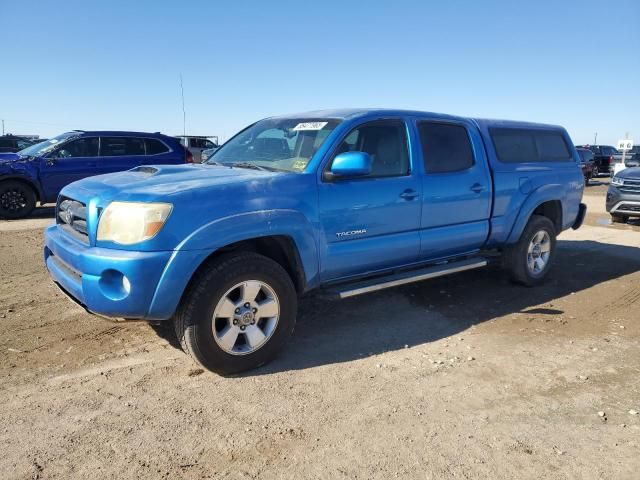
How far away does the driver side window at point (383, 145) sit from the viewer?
427cm

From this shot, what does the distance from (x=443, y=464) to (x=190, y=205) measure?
6.91 feet

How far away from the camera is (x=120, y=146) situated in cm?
1105

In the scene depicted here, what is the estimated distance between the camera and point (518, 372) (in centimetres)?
370

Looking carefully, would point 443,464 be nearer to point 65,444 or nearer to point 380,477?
point 380,477

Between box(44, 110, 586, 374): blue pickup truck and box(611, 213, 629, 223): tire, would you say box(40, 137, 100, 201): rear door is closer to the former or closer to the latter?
box(44, 110, 586, 374): blue pickup truck

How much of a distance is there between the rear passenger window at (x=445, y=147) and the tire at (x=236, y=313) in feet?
6.33

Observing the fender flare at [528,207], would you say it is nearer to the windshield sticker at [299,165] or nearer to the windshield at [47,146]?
the windshield sticker at [299,165]

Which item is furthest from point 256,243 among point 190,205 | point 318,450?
point 318,450

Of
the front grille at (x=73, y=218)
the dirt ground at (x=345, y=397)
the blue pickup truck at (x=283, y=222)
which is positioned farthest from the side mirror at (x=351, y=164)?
the front grille at (x=73, y=218)

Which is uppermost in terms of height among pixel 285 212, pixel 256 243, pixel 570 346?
pixel 285 212

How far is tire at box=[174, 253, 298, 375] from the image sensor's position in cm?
333

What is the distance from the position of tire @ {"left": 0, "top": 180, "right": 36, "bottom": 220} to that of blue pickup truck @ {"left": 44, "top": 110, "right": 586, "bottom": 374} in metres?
7.38

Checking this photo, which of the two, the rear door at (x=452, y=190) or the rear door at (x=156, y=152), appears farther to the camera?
the rear door at (x=156, y=152)

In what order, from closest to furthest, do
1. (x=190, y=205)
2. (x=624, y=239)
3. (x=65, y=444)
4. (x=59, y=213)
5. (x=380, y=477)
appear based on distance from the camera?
(x=380, y=477), (x=65, y=444), (x=190, y=205), (x=59, y=213), (x=624, y=239)
